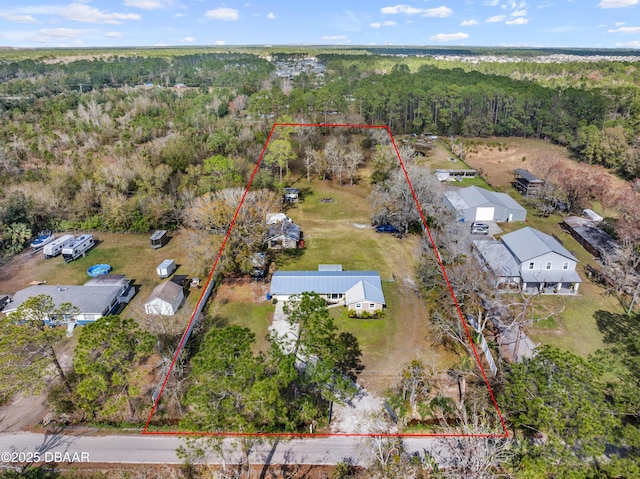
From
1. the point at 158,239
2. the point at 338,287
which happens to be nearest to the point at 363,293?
the point at 338,287

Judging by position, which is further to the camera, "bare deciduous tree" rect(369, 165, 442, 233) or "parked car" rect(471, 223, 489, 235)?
"bare deciduous tree" rect(369, 165, 442, 233)

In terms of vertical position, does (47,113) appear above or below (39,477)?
above

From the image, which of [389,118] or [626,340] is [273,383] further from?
[389,118]

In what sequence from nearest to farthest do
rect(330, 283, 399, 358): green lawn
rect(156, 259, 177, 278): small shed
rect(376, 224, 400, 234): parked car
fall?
1. rect(330, 283, 399, 358): green lawn
2. rect(156, 259, 177, 278): small shed
3. rect(376, 224, 400, 234): parked car

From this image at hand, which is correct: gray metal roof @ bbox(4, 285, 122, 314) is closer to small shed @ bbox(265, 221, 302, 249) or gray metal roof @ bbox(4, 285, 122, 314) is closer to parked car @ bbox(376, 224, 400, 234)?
small shed @ bbox(265, 221, 302, 249)

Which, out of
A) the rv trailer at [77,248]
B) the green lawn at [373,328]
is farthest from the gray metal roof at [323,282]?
the rv trailer at [77,248]

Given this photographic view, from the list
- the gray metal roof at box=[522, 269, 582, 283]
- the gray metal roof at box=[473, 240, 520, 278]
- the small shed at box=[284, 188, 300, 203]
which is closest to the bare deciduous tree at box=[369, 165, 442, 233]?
the gray metal roof at box=[473, 240, 520, 278]

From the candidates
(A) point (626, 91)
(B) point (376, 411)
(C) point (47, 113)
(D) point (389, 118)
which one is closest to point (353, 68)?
(D) point (389, 118)

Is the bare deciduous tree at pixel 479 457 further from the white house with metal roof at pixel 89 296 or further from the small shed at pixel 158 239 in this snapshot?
the small shed at pixel 158 239
